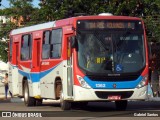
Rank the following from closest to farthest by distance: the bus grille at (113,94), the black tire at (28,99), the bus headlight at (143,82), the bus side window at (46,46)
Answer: the bus grille at (113,94)
the bus headlight at (143,82)
the bus side window at (46,46)
the black tire at (28,99)

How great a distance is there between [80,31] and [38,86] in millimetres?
4813

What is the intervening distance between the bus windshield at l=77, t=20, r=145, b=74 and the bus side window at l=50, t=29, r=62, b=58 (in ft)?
5.52

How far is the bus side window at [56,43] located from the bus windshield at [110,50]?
5.52ft

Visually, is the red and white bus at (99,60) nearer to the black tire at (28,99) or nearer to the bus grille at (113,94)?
the bus grille at (113,94)

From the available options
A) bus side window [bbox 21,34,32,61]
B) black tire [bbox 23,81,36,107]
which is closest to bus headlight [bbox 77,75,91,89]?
bus side window [bbox 21,34,32,61]

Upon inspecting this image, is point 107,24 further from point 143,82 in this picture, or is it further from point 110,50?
point 143,82

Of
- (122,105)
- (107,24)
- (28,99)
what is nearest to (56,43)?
(107,24)

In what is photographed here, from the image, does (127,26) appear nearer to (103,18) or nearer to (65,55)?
(103,18)

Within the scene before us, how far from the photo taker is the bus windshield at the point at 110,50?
2083 centimetres

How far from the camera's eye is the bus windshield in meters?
20.8

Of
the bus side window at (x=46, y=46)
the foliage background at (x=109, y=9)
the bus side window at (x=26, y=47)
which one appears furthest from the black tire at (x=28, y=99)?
the foliage background at (x=109, y=9)

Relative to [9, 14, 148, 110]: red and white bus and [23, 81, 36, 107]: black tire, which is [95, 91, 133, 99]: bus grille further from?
[23, 81, 36, 107]: black tire

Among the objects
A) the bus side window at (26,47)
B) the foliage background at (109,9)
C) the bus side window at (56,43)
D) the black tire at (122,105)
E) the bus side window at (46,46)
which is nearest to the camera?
the bus side window at (56,43)

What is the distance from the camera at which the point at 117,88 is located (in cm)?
2094
